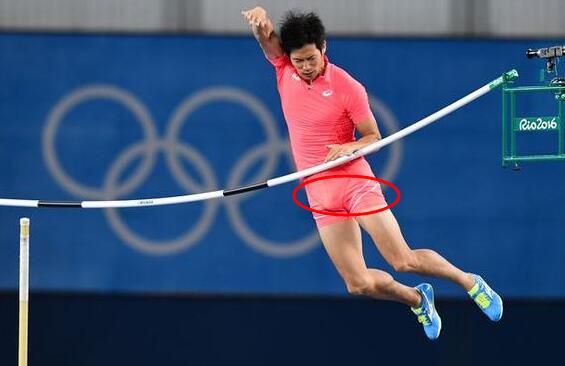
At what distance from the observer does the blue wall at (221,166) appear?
17.7 m

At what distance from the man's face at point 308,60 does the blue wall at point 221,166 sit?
3.53 metres

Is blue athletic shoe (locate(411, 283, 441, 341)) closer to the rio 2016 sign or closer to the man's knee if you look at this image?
the man's knee

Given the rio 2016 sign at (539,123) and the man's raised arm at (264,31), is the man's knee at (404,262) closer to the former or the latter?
the rio 2016 sign at (539,123)

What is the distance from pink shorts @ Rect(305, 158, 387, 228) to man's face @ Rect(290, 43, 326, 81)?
2.68 feet

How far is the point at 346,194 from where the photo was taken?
1439 centimetres

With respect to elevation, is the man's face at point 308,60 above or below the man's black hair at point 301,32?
below

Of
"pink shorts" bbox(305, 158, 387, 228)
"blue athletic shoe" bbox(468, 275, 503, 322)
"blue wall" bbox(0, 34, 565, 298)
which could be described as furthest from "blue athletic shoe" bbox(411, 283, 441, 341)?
"blue wall" bbox(0, 34, 565, 298)

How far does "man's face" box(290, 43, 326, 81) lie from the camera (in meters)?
14.0

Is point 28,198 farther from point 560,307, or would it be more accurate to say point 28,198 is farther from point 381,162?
point 560,307

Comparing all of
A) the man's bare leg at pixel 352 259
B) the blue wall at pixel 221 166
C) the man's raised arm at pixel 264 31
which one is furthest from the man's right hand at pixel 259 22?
the blue wall at pixel 221 166

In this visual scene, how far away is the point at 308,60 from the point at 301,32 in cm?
28

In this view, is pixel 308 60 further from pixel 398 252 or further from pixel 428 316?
pixel 428 316

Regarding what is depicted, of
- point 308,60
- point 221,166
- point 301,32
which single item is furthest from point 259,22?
point 221,166

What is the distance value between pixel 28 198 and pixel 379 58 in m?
3.81
